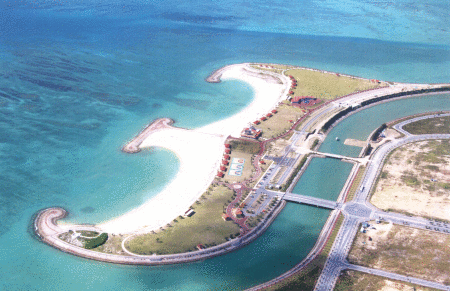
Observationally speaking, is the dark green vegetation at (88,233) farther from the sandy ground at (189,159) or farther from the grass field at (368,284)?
the grass field at (368,284)

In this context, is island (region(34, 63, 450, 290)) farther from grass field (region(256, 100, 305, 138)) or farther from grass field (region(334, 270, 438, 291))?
grass field (region(334, 270, 438, 291))

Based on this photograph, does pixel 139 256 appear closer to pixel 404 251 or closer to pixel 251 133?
pixel 404 251

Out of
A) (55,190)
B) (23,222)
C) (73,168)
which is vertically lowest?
(23,222)

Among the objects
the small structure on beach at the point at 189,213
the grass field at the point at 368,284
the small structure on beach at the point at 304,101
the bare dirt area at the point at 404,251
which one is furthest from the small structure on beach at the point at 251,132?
the grass field at the point at 368,284

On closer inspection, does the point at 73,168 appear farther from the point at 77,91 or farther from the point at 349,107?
the point at 349,107

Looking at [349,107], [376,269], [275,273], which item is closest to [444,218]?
[376,269]

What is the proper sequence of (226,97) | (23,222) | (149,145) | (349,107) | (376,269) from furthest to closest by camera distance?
(226,97) < (349,107) < (149,145) < (23,222) < (376,269)

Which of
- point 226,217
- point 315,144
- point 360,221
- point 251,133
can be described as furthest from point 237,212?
point 315,144
